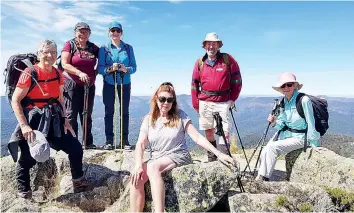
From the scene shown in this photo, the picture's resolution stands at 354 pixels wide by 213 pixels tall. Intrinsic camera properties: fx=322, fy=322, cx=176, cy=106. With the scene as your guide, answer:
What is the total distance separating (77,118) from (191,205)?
17.6 feet

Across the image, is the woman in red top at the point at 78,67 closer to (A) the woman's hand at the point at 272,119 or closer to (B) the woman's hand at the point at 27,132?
(B) the woman's hand at the point at 27,132

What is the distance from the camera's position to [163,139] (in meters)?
6.46

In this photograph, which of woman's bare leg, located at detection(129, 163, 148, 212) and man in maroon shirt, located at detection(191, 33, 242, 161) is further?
man in maroon shirt, located at detection(191, 33, 242, 161)

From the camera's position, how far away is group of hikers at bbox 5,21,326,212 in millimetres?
6457

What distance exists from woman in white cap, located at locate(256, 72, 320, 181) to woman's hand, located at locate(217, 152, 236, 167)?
1.75 m

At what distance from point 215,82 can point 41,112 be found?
14.8 feet

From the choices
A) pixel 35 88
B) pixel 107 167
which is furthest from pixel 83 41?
pixel 107 167

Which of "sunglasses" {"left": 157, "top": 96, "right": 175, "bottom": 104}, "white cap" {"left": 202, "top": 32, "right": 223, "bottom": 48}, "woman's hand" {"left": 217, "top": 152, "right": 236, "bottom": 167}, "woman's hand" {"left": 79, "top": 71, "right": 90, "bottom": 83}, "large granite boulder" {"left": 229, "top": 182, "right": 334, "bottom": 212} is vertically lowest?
"large granite boulder" {"left": 229, "top": 182, "right": 334, "bottom": 212}

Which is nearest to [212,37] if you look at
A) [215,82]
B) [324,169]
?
[215,82]

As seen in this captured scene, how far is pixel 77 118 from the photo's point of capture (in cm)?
999

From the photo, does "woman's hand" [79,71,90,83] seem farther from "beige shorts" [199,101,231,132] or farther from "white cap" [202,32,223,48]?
"white cap" [202,32,223,48]

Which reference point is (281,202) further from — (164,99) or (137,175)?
(164,99)

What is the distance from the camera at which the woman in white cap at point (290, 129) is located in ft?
25.8

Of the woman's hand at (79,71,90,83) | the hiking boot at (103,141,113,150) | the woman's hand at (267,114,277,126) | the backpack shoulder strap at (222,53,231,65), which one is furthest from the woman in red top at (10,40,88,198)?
the woman's hand at (267,114,277,126)
